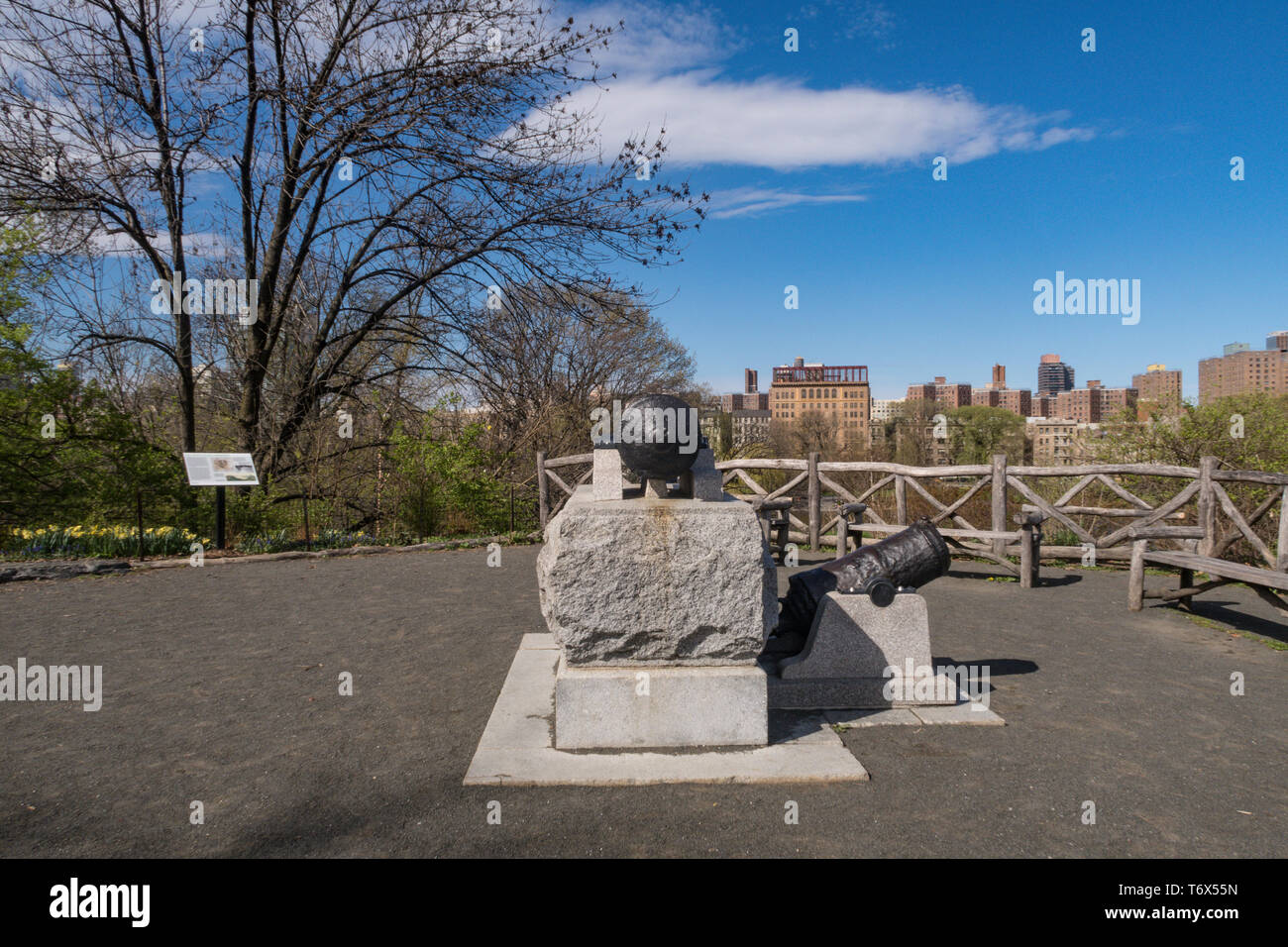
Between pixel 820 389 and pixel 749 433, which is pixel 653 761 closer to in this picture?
pixel 749 433

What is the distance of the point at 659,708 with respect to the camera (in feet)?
12.6

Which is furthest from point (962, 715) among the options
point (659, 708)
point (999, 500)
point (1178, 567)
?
point (999, 500)

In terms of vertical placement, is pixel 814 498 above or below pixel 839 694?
above

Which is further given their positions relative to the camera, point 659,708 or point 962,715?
point 962,715

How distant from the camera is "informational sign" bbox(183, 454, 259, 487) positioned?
33.3 feet

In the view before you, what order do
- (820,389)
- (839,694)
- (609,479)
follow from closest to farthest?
(609,479), (839,694), (820,389)

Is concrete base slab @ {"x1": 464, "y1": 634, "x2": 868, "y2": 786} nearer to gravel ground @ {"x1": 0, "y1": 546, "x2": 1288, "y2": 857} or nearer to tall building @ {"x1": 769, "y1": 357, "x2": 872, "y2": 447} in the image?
gravel ground @ {"x1": 0, "y1": 546, "x2": 1288, "y2": 857}

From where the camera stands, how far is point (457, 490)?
13.2 m

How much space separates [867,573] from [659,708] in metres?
1.72

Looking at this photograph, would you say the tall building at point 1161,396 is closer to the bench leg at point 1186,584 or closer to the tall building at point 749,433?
the bench leg at point 1186,584

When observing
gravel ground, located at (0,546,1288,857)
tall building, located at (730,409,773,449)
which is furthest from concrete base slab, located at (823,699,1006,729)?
tall building, located at (730,409,773,449)

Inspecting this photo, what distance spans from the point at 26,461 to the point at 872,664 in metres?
12.2
